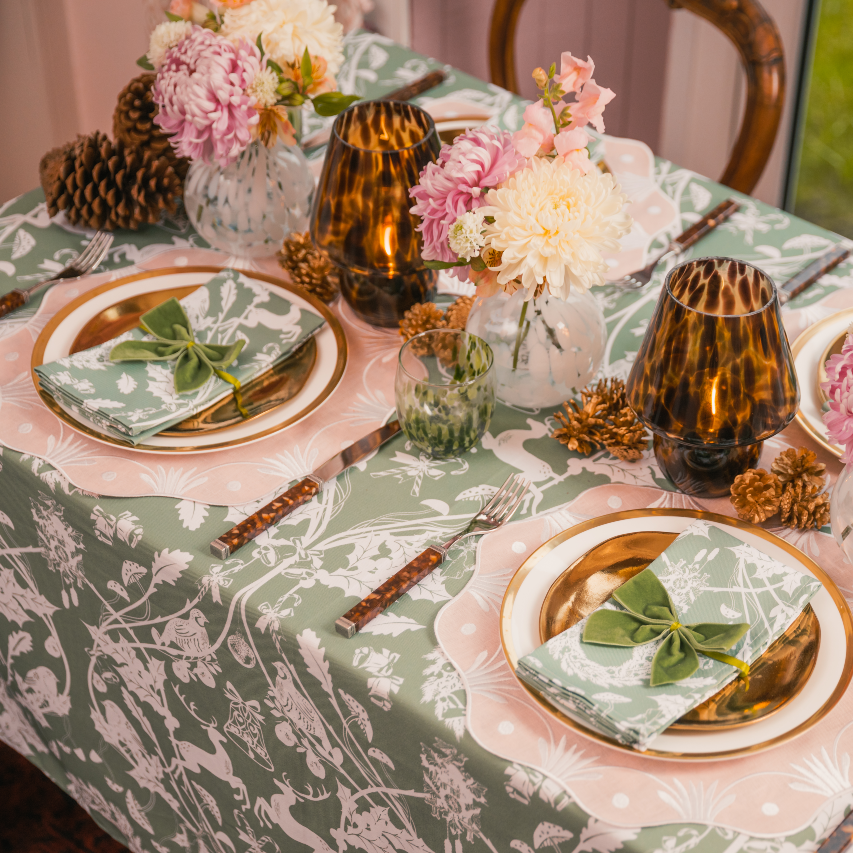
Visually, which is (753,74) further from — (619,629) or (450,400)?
(619,629)

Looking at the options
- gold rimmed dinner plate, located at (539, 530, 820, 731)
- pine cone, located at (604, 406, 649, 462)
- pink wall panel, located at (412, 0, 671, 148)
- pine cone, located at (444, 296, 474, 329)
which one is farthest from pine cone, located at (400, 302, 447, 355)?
pink wall panel, located at (412, 0, 671, 148)

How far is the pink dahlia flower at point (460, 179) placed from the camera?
842mm

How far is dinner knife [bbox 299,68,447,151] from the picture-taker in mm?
1384

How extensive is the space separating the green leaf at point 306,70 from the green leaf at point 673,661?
715 millimetres

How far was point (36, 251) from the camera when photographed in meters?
1.20

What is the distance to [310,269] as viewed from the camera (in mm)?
1120

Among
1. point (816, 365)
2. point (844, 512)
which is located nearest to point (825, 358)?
point (816, 365)

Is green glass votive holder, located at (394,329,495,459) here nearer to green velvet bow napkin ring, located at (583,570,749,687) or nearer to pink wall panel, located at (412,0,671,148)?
green velvet bow napkin ring, located at (583,570,749,687)

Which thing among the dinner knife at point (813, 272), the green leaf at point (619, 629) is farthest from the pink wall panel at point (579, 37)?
the green leaf at point (619, 629)

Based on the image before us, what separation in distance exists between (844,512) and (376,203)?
53 centimetres

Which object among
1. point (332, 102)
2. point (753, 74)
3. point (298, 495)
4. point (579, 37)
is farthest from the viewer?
point (579, 37)

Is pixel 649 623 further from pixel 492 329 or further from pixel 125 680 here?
pixel 125 680

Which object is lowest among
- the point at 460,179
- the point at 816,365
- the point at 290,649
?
the point at 290,649

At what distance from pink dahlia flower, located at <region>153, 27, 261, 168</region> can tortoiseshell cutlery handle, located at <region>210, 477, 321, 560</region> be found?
410mm
